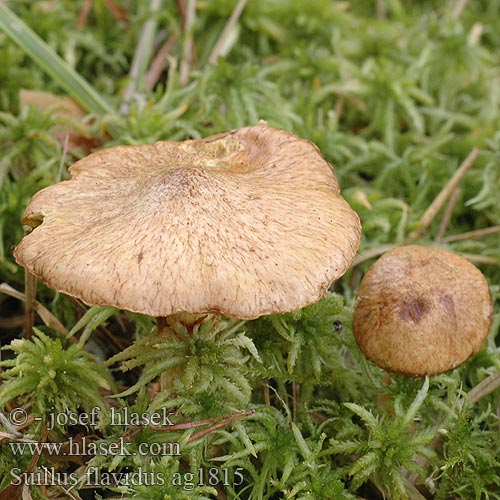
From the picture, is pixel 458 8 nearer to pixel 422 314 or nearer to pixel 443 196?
pixel 443 196

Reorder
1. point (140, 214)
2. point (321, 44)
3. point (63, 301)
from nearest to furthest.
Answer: point (140, 214) → point (63, 301) → point (321, 44)

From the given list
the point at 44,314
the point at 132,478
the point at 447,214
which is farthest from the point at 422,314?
the point at 44,314

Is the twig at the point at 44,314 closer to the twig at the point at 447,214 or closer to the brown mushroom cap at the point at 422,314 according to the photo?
the brown mushroom cap at the point at 422,314

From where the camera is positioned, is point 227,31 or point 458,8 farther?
point 458,8

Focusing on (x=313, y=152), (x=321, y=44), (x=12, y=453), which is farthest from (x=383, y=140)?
(x=12, y=453)

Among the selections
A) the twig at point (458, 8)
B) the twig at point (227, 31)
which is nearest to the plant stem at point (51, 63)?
the twig at point (227, 31)

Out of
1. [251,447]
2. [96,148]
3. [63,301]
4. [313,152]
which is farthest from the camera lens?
[96,148]

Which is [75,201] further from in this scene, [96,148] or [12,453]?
[96,148]
